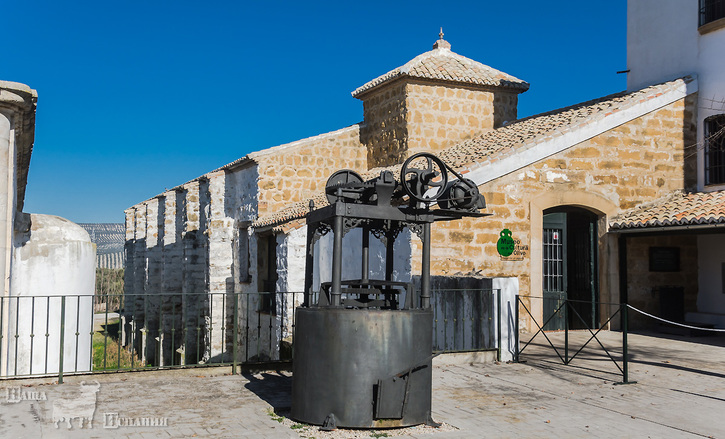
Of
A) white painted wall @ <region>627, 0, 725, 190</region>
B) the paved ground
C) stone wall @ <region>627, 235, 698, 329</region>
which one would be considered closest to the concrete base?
the paved ground

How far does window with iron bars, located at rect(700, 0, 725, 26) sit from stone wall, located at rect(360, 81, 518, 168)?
5.94 m

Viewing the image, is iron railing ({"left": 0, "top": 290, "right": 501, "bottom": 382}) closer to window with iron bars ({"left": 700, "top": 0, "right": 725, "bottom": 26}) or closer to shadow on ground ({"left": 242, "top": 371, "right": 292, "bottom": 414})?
shadow on ground ({"left": 242, "top": 371, "right": 292, "bottom": 414})

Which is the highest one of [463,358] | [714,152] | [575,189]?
[714,152]

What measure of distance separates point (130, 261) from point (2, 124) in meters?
23.8

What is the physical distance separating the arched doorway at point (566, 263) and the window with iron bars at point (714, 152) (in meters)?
3.07

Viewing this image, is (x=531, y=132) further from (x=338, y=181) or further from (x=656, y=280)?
(x=338, y=181)

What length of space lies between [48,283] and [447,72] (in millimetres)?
12696

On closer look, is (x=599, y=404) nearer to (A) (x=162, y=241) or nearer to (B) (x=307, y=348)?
(B) (x=307, y=348)

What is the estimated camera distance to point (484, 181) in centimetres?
1262

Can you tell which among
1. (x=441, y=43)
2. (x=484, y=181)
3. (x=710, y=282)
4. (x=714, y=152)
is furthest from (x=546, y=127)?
(x=441, y=43)

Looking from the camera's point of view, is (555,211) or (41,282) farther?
(555,211)

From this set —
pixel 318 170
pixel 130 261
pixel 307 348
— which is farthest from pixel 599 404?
pixel 130 261

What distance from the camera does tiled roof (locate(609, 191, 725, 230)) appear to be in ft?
40.7

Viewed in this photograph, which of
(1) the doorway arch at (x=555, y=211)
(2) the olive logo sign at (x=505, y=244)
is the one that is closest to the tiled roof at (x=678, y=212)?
(1) the doorway arch at (x=555, y=211)
